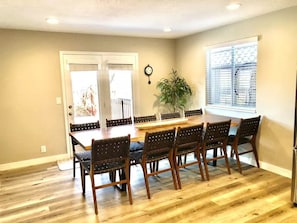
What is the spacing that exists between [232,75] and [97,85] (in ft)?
8.45

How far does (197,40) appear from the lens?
4902mm

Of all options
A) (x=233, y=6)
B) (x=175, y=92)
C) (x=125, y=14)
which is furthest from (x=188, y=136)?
(x=175, y=92)

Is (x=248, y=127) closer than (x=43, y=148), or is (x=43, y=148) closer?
(x=248, y=127)

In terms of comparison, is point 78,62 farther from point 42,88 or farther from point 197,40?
point 197,40

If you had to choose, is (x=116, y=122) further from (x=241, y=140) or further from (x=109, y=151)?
(x=241, y=140)

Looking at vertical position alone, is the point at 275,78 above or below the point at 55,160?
above

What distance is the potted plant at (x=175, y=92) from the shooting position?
5152 mm

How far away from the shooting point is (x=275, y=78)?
349 cm

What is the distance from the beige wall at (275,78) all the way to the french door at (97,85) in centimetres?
225

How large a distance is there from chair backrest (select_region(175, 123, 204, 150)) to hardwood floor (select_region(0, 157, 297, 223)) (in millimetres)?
568

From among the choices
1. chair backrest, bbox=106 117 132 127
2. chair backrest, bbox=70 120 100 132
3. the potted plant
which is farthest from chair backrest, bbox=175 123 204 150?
the potted plant

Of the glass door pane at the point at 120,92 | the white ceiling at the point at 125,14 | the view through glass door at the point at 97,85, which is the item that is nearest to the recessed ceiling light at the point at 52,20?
the white ceiling at the point at 125,14

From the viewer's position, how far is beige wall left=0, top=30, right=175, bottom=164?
4074mm

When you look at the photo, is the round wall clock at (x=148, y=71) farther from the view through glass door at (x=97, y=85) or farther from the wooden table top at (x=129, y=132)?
the wooden table top at (x=129, y=132)
